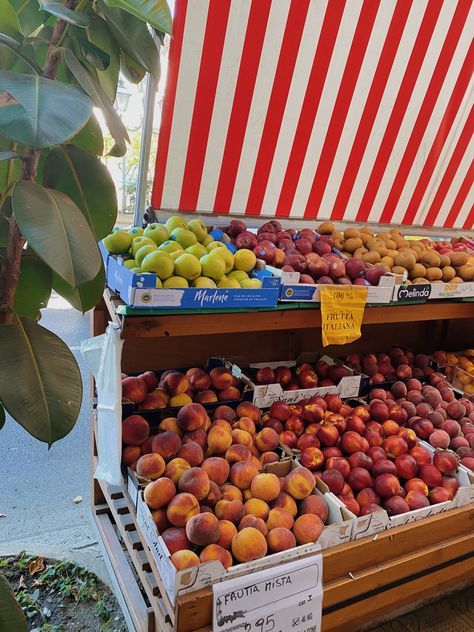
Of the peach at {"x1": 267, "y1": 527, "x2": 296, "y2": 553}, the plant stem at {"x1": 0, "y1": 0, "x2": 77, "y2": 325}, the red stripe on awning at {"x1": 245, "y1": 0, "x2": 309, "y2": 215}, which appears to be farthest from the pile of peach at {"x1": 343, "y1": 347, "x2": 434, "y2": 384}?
the plant stem at {"x1": 0, "y1": 0, "x2": 77, "y2": 325}

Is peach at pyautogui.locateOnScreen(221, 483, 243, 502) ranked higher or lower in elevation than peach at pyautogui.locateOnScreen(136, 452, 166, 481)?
lower

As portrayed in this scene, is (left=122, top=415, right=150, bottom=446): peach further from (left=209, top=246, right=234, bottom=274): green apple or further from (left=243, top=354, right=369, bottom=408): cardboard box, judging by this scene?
(left=209, top=246, right=234, bottom=274): green apple

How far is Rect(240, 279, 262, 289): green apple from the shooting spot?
163 cm

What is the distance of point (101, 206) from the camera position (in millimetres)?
1084

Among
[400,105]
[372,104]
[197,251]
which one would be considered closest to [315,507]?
[197,251]

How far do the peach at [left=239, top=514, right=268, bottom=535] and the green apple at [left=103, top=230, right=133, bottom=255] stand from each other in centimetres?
98

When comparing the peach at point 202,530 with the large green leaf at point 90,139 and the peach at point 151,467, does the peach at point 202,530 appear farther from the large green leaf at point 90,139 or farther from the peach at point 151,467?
the large green leaf at point 90,139

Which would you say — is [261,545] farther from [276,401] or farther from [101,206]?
[101,206]

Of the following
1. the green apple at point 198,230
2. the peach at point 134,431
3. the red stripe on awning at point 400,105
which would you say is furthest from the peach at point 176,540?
the red stripe on awning at point 400,105

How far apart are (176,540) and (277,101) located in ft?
6.25

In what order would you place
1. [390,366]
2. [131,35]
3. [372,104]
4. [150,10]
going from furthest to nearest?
[372,104]
[390,366]
[131,35]
[150,10]

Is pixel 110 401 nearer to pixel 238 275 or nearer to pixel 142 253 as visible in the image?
pixel 142 253

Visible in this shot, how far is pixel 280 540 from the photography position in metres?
1.27

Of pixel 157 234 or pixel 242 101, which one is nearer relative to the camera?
pixel 157 234
